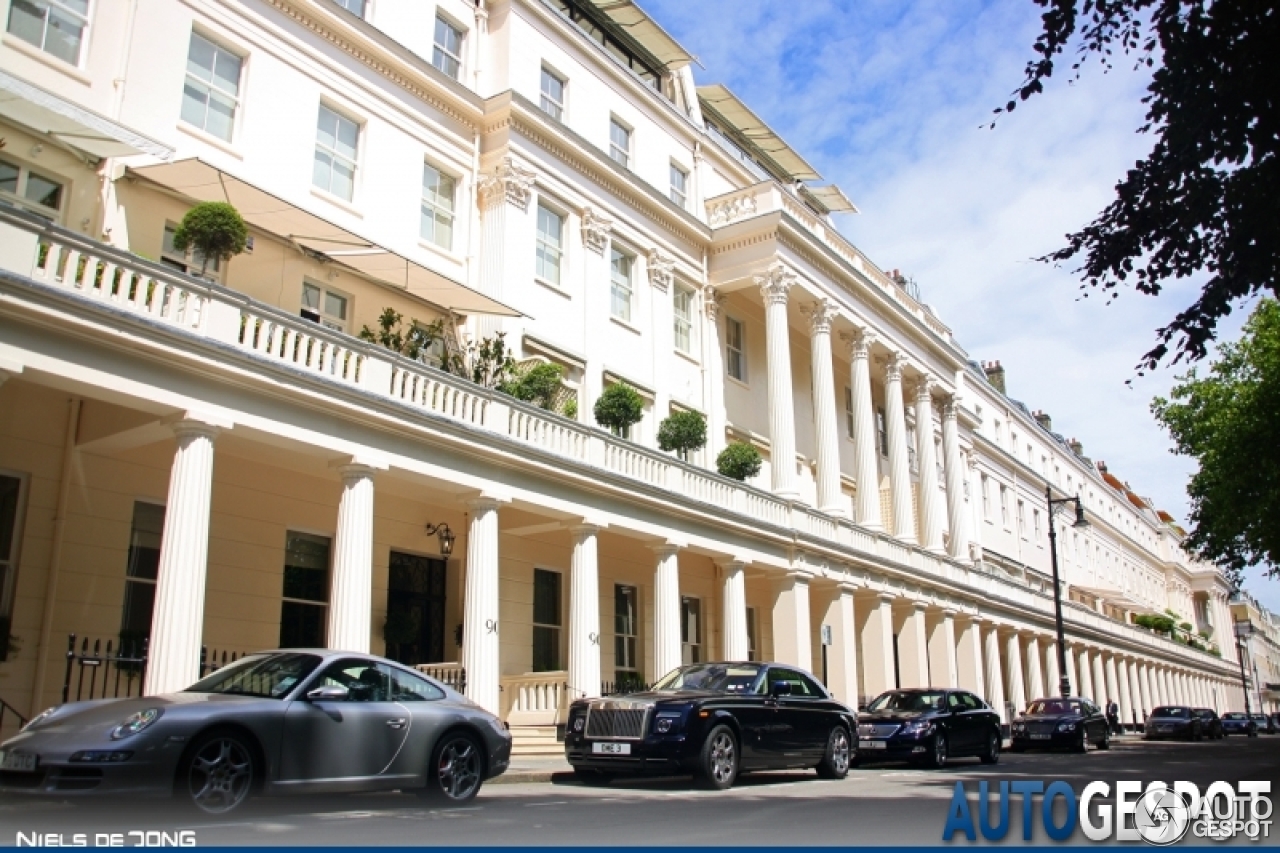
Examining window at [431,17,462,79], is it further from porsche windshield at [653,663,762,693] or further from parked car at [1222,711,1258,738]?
parked car at [1222,711,1258,738]

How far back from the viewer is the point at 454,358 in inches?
758

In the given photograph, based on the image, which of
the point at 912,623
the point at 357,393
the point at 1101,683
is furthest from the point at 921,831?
the point at 1101,683

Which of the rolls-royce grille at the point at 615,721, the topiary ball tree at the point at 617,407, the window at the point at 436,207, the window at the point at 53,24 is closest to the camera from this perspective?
the rolls-royce grille at the point at 615,721

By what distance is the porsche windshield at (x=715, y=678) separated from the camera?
13.9 m

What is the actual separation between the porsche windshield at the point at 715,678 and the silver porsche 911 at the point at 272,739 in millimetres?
4062

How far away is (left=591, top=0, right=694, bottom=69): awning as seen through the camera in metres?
27.9

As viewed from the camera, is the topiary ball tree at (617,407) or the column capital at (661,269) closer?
the topiary ball tree at (617,407)

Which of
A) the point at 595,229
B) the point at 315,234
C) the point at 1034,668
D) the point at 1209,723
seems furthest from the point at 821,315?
the point at 1209,723

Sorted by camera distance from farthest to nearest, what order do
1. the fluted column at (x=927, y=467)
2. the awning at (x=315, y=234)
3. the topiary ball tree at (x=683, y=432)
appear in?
1. the fluted column at (x=927, y=467)
2. the topiary ball tree at (x=683, y=432)
3. the awning at (x=315, y=234)

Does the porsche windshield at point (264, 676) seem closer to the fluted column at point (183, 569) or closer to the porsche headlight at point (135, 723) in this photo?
the porsche headlight at point (135, 723)

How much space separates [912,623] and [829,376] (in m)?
8.34

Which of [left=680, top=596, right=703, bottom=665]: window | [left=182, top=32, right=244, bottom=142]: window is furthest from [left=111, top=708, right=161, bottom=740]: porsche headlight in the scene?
[left=680, top=596, right=703, bottom=665]: window

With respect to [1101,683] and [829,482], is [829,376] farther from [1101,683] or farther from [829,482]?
[1101,683]

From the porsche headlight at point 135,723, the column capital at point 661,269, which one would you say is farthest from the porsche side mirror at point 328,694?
the column capital at point 661,269
